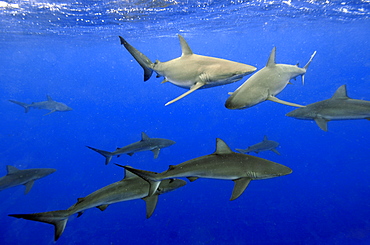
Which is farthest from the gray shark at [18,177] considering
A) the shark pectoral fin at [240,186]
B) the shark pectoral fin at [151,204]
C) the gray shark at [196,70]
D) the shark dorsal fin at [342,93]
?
the shark dorsal fin at [342,93]

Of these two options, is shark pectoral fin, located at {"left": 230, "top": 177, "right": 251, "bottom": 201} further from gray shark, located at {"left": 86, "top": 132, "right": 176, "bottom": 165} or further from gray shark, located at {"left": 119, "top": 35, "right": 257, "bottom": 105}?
gray shark, located at {"left": 86, "top": 132, "right": 176, "bottom": 165}

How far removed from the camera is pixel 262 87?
369cm

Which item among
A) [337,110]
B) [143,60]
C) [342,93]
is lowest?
[337,110]

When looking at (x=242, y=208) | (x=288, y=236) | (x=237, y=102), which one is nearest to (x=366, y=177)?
(x=288, y=236)

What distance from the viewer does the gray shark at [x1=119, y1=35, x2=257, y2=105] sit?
11.6 ft

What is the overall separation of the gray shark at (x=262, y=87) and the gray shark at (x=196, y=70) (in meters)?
0.26

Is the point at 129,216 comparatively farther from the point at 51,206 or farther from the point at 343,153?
the point at 343,153

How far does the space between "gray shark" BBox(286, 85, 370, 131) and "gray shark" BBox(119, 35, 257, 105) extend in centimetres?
258

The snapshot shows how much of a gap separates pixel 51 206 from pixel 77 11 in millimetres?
10494

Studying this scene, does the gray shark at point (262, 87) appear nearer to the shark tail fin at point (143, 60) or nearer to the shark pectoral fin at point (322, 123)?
the shark pectoral fin at point (322, 123)

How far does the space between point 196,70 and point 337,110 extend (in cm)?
339

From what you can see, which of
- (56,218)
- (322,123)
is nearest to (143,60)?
(56,218)

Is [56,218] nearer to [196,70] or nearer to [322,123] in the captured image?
[196,70]

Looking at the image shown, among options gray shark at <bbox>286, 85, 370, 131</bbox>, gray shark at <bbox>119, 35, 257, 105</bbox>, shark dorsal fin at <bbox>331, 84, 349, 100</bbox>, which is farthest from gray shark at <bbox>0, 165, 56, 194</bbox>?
shark dorsal fin at <bbox>331, 84, 349, 100</bbox>
